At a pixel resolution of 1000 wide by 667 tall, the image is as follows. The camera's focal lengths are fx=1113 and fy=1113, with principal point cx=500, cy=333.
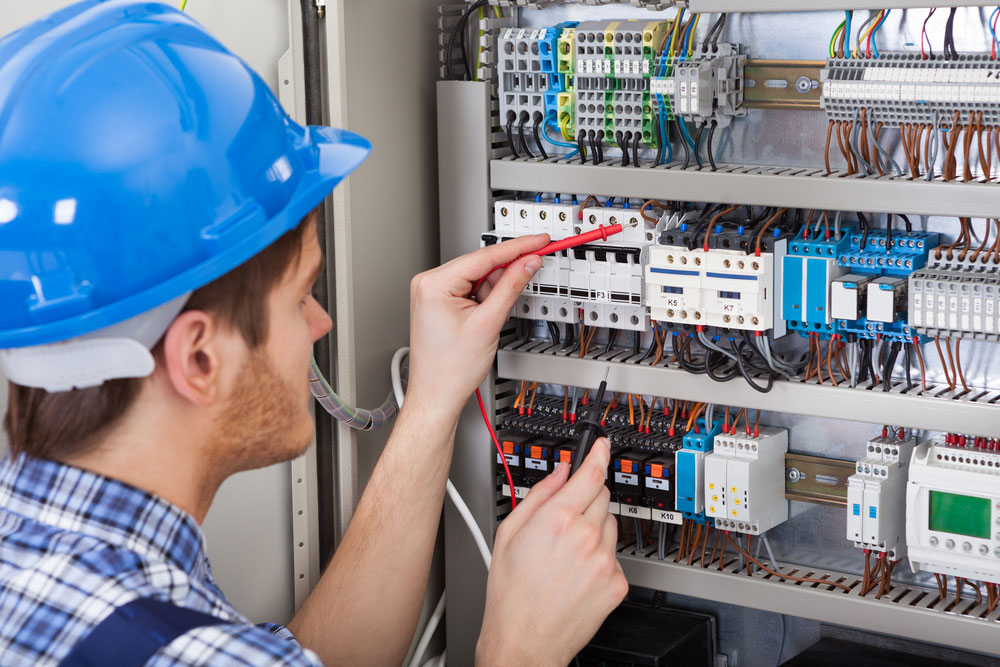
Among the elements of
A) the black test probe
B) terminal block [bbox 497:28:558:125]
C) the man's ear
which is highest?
terminal block [bbox 497:28:558:125]

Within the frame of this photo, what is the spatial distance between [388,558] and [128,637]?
666 mm

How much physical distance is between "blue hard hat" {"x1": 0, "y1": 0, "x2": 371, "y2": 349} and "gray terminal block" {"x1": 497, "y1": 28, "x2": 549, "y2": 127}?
0.90 m

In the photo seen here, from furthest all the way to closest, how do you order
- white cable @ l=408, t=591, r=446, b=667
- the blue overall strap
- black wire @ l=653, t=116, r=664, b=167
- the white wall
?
white cable @ l=408, t=591, r=446, b=667, black wire @ l=653, t=116, r=664, b=167, the white wall, the blue overall strap

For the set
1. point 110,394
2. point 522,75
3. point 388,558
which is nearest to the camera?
point 110,394

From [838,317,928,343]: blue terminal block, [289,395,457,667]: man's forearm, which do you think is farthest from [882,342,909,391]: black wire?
[289,395,457,667]: man's forearm

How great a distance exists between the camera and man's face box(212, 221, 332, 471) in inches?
38.1

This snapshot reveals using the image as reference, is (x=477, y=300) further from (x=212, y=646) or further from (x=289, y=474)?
(x=212, y=646)

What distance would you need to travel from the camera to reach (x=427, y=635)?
77.2 inches

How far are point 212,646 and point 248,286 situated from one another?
30cm

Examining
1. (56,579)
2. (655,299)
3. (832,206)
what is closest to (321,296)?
(655,299)

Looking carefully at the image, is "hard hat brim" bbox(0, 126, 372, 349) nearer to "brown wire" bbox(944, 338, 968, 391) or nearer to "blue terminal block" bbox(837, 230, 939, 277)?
"blue terminal block" bbox(837, 230, 939, 277)

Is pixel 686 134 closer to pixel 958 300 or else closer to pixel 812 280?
pixel 812 280

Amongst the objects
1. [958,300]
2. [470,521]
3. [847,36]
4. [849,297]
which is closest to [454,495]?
[470,521]

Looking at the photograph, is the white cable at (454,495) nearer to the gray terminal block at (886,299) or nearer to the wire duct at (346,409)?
the wire duct at (346,409)
